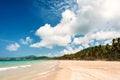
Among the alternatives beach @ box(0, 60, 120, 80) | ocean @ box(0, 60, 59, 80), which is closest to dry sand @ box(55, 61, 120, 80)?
beach @ box(0, 60, 120, 80)

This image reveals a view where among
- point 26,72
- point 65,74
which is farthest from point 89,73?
point 26,72

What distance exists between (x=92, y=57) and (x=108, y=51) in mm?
25028

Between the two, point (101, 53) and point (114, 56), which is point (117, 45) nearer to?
point (114, 56)

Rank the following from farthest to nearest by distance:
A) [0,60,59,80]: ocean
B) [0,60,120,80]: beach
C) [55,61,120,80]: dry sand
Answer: [0,60,59,80]: ocean, [0,60,120,80]: beach, [55,61,120,80]: dry sand

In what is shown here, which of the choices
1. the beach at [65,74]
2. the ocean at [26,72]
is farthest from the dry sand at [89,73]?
the ocean at [26,72]

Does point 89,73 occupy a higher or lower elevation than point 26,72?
lower

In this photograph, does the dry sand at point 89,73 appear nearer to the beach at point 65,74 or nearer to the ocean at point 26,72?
the beach at point 65,74

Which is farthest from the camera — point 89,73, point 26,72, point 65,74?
point 26,72

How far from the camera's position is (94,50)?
108000 mm

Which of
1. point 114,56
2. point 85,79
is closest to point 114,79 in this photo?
point 85,79

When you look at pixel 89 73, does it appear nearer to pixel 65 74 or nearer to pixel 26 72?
pixel 65 74

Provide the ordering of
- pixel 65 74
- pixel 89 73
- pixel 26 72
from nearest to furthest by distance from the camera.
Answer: pixel 89 73, pixel 65 74, pixel 26 72

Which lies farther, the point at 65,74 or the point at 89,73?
the point at 65,74

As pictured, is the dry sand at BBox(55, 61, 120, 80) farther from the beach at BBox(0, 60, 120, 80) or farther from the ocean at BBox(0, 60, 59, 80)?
the ocean at BBox(0, 60, 59, 80)
